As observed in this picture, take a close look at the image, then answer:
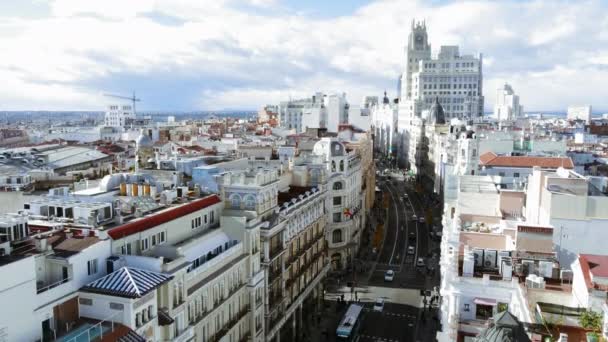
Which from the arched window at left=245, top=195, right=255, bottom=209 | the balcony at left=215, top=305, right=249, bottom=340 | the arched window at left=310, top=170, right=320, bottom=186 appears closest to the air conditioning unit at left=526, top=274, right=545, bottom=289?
the balcony at left=215, top=305, right=249, bottom=340

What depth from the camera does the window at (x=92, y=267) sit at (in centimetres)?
3825

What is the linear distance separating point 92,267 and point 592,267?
34.6 metres

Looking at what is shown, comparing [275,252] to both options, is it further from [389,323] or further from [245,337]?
[389,323]

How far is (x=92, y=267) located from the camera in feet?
127

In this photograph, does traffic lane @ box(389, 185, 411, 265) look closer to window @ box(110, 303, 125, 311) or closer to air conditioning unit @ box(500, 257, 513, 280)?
air conditioning unit @ box(500, 257, 513, 280)

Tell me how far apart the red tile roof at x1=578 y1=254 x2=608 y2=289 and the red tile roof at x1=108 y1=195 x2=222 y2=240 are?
31.6 m

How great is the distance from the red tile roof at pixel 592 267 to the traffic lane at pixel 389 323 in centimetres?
3091

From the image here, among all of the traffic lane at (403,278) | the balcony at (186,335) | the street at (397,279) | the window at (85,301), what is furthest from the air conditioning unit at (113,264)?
the traffic lane at (403,278)

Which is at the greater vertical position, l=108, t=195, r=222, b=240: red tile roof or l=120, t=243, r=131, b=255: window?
l=108, t=195, r=222, b=240: red tile roof

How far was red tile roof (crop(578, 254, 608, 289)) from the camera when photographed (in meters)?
39.6

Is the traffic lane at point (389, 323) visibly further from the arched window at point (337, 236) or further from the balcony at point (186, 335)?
the balcony at point (186, 335)

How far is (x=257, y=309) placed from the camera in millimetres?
57438

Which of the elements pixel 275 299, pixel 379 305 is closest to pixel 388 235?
pixel 379 305

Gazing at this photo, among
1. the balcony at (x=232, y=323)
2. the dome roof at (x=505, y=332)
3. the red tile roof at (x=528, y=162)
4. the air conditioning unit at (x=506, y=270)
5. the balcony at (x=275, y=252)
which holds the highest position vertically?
the dome roof at (x=505, y=332)
